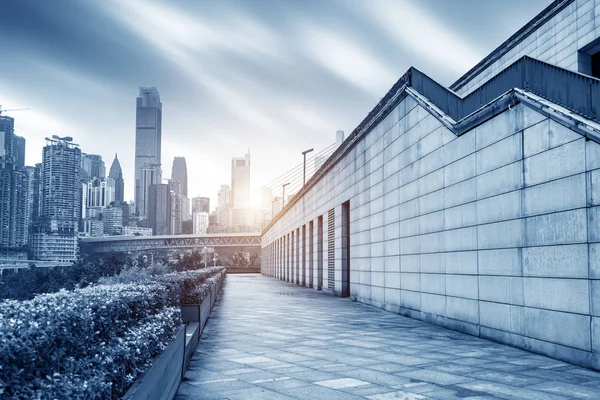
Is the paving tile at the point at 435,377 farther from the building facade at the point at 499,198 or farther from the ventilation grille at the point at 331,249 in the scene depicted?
the ventilation grille at the point at 331,249

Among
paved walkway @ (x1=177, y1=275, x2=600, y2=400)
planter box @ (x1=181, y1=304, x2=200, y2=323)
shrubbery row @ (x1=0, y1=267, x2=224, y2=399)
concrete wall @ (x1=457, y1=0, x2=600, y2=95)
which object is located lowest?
paved walkway @ (x1=177, y1=275, x2=600, y2=400)

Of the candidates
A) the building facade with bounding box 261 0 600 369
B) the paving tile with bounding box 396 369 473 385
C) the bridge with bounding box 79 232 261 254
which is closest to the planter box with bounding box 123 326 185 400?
the paving tile with bounding box 396 369 473 385

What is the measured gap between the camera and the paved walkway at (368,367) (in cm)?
588

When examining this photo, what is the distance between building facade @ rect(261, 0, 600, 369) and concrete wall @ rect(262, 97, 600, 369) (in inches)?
1.1

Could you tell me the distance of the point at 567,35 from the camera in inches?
640

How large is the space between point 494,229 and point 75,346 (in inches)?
330

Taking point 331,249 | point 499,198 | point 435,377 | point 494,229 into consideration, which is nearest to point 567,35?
point 499,198

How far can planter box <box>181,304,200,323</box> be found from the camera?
32.2ft

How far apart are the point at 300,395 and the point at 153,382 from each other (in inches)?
86.8

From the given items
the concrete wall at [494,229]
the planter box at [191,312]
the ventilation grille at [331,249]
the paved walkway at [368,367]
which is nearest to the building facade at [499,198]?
the concrete wall at [494,229]

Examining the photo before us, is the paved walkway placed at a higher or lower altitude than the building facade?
lower

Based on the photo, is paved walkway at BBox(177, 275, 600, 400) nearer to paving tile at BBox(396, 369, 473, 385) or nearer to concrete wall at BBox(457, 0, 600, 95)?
paving tile at BBox(396, 369, 473, 385)

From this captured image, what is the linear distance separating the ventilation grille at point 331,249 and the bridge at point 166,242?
6739 cm

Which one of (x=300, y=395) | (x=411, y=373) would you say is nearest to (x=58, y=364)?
(x=300, y=395)
